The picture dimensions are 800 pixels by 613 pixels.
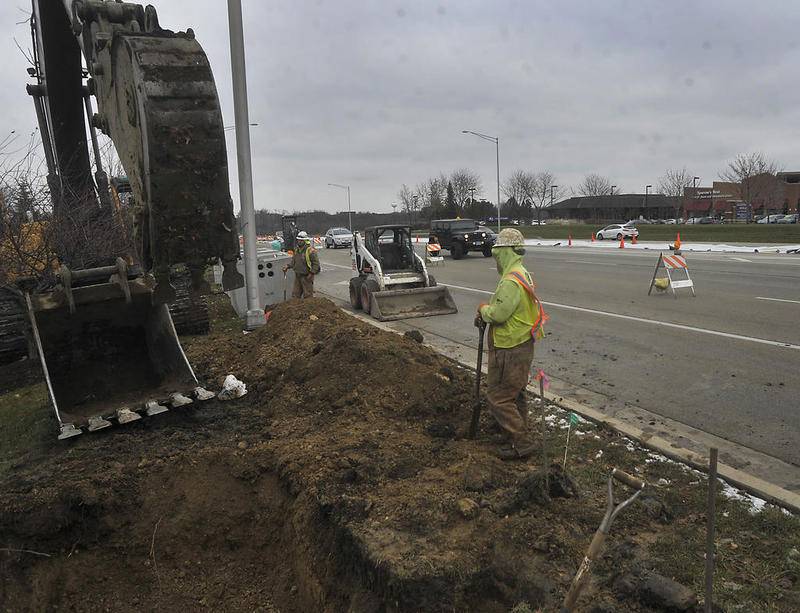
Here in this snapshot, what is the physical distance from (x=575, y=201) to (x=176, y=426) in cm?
9520

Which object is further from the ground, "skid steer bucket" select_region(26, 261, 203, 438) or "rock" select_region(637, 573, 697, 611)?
"skid steer bucket" select_region(26, 261, 203, 438)

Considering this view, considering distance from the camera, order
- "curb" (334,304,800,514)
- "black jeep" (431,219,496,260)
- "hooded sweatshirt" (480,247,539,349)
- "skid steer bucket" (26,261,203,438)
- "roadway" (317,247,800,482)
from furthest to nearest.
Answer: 1. "black jeep" (431,219,496,260)
2. "roadway" (317,247,800,482)
3. "skid steer bucket" (26,261,203,438)
4. "hooded sweatshirt" (480,247,539,349)
5. "curb" (334,304,800,514)

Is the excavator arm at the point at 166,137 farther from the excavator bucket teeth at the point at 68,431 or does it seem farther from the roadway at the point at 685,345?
the roadway at the point at 685,345

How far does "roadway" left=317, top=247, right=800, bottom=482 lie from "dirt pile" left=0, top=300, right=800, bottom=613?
1.63 m

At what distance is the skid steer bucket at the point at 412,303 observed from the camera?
12609mm

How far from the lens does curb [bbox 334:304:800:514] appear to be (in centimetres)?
400

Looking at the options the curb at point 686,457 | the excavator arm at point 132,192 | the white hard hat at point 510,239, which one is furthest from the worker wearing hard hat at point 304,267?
the white hard hat at point 510,239

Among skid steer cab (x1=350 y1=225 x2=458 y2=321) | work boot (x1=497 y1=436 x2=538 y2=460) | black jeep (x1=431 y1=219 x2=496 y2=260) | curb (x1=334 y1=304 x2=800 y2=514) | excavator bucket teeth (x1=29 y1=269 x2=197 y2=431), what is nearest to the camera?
curb (x1=334 y1=304 x2=800 y2=514)

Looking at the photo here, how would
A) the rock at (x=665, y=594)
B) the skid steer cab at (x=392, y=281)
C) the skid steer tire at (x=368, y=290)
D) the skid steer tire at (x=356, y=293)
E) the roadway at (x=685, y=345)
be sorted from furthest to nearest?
1. the skid steer tire at (x=356, y=293)
2. the skid steer tire at (x=368, y=290)
3. the skid steer cab at (x=392, y=281)
4. the roadway at (x=685, y=345)
5. the rock at (x=665, y=594)

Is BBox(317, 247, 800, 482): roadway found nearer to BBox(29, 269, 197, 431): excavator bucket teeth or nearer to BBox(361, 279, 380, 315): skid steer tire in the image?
BBox(361, 279, 380, 315): skid steer tire

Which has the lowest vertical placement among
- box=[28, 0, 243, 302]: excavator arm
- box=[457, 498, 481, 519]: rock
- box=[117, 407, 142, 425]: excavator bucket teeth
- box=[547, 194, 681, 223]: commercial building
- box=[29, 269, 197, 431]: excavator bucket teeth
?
box=[457, 498, 481, 519]: rock

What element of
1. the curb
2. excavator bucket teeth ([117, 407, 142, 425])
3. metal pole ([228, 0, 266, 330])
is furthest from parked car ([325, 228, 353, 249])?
excavator bucket teeth ([117, 407, 142, 425])

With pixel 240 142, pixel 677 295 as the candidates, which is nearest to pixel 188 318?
pixel 240 142

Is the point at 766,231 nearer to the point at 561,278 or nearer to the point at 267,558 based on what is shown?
the point at 561,278
